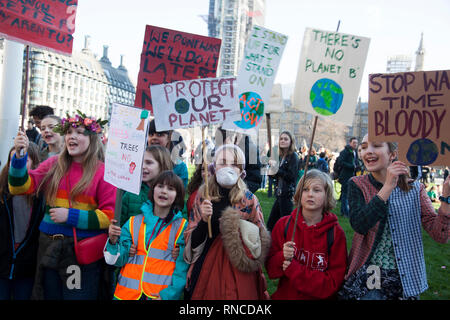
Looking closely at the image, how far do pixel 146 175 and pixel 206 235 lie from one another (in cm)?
93

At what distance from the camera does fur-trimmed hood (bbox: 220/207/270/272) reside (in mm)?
2779

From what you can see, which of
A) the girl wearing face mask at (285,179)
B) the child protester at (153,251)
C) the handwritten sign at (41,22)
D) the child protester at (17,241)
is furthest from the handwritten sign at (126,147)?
the girl wearing face mask at (285,179)

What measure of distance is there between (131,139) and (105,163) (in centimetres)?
29

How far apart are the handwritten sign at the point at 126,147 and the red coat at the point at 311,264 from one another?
1122mm

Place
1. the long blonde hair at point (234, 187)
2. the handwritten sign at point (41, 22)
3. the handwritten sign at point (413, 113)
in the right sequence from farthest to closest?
the handwritten sign at point (41, 22) < the long blonde hair at point (234, 187) < the handwritten sign at point (413, 113)

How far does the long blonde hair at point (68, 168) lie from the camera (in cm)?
297

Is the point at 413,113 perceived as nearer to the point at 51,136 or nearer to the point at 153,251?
the point at 153,251

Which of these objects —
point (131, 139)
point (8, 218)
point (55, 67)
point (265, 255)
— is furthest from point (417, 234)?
point (55, 67)

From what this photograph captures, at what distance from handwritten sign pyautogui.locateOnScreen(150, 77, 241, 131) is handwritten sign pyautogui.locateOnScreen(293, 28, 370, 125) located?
0.55 meters

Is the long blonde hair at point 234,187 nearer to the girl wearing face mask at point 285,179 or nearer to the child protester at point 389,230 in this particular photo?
the child protester at point 389,230

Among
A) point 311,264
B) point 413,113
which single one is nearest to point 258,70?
point 413,113

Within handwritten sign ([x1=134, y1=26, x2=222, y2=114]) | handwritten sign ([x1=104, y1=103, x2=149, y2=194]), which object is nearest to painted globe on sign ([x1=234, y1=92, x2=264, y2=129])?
handwritten sign ([x1=134, y1=26, x2=222, y2=114])

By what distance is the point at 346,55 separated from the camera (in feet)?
9.59

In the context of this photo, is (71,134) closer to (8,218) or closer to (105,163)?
(105,163)
